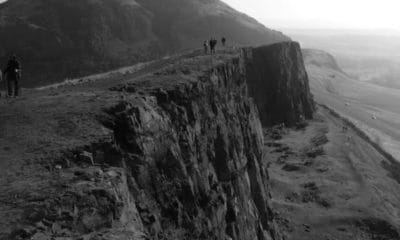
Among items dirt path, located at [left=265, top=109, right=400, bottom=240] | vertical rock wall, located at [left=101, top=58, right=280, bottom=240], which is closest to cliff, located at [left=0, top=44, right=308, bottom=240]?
vertical rock wall, located at [left=101, top=58, right=280, bottom=240]

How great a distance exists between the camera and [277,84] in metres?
100

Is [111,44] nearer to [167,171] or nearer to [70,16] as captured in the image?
[70,16]

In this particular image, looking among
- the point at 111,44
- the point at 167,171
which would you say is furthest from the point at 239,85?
the point at 111,44

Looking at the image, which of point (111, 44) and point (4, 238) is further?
point (111, 44)

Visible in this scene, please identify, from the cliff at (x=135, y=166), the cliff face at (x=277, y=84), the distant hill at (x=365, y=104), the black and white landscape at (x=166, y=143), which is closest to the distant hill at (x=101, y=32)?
the black and white landscape at (x=166, y=143)

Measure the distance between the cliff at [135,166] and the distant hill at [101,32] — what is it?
49.2 meters

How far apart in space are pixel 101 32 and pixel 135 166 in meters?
89.5

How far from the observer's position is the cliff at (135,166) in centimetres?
1812

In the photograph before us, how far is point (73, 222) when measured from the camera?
17.6m

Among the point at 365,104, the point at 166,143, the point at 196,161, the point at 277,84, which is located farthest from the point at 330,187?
the point at 365,104

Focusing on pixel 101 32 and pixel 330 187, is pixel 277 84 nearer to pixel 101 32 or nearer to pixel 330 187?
pixel 330 187

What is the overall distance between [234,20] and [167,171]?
12038 centimetres

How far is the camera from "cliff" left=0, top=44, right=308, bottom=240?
59.5 ft

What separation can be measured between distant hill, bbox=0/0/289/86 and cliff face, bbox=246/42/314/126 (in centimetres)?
2200
